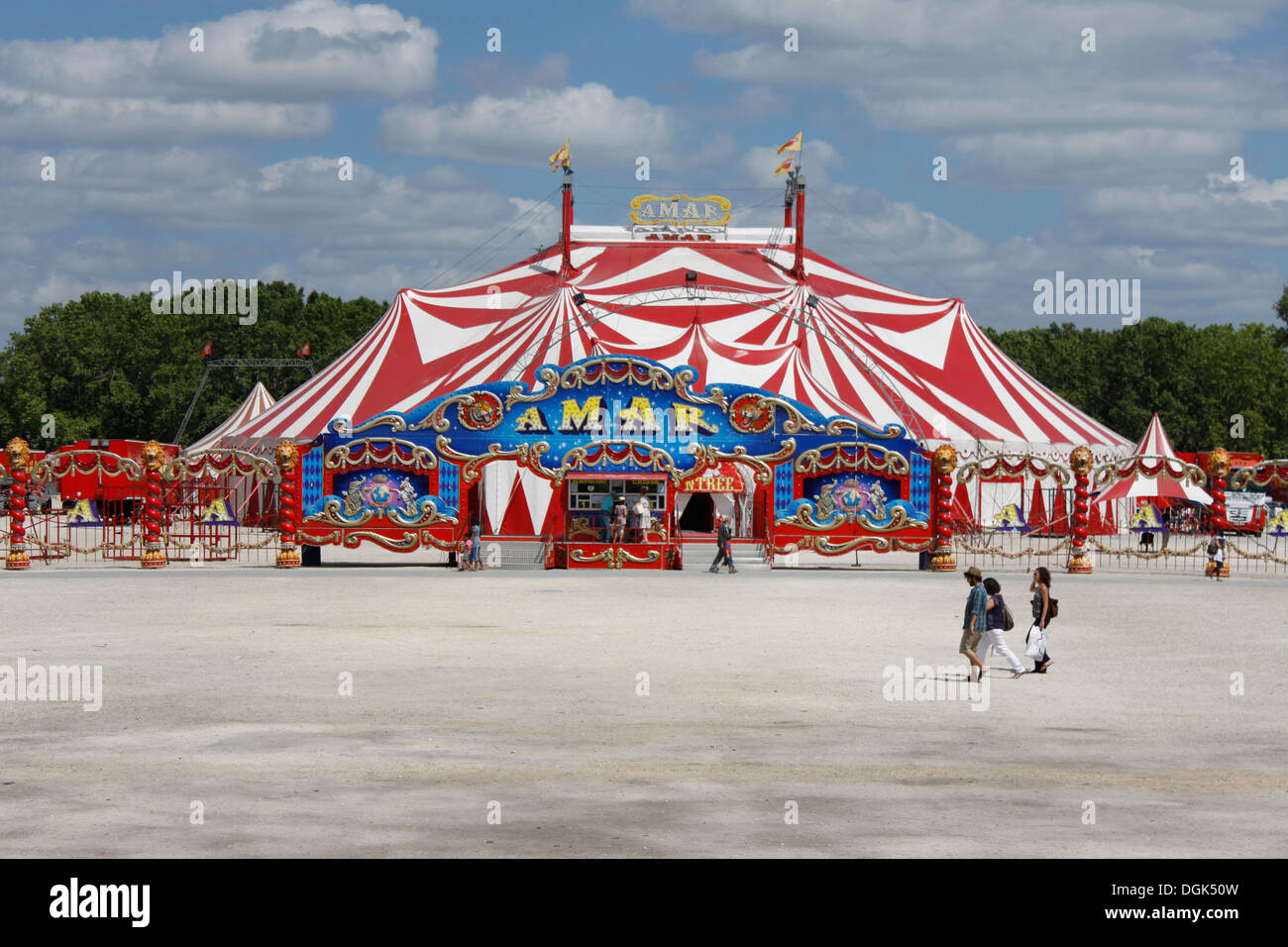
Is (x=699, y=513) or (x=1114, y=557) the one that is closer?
(x=1114, y=557)

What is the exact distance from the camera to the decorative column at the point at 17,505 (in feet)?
92.4

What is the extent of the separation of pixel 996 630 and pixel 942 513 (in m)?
15.3

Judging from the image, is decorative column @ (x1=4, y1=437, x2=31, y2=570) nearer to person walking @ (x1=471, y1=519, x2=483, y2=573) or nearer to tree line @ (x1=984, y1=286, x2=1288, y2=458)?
person walking @ (x1=471, y1=519, x2=483, y2=573)

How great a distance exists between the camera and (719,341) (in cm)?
3878

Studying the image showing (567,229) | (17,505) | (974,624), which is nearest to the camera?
(974,624)

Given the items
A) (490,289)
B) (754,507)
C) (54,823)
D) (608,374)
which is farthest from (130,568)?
(54,823)

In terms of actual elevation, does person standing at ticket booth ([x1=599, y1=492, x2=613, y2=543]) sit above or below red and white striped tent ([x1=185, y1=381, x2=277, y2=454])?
below

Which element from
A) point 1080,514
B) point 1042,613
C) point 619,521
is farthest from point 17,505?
point 1042,613

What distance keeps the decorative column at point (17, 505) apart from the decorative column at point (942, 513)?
56.1 feet

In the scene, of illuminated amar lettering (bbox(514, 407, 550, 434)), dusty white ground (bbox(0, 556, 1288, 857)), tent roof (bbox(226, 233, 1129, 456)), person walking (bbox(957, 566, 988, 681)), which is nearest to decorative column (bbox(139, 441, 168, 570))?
illuminated amar lettering (bbox(514, 407, 550, 434))

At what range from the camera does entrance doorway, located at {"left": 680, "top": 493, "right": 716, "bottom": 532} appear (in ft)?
122

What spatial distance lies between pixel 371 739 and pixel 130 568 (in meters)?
19.9

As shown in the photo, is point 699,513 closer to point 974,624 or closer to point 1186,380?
point 974,624

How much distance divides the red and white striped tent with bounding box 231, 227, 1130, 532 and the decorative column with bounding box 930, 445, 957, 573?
4654 millimetres
